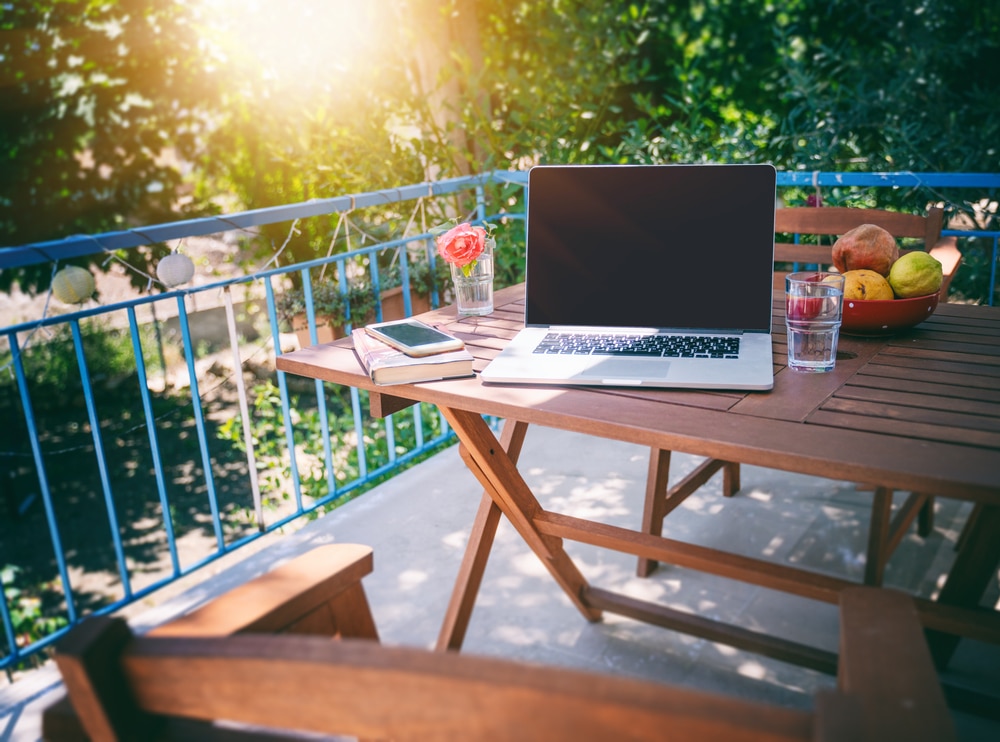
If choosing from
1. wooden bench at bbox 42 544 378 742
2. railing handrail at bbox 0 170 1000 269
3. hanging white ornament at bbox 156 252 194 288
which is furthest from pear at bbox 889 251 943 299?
hanging white ornament at bbox 156 252 194 288

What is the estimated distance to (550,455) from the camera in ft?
11.3

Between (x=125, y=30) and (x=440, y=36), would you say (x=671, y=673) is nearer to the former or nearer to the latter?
(x=440, y=36)

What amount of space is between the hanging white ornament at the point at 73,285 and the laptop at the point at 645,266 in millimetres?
1498

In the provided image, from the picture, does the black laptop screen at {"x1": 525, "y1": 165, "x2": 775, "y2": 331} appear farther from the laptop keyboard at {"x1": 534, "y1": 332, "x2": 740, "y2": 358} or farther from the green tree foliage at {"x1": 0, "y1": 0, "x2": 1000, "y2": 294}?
the green tree foliage at {"x1": 0, "y1": 0, "x2": 1000, "y2": 294}

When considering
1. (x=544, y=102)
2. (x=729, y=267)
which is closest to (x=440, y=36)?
(x=544, y=102)

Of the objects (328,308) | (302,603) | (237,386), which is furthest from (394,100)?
(302,603)

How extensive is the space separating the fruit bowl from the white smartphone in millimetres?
800

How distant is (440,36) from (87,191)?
2574 mm

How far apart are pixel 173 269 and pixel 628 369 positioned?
1555 mm

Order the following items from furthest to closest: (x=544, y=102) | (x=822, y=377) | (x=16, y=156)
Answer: (x=16, y=156)
(x=544, y=102)
(x=822, y=377)

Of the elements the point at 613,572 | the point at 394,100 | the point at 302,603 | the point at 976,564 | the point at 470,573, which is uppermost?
the point at 394,100

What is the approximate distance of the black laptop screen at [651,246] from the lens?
5.59 ft

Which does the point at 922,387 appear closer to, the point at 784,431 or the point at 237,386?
the point at 784,431

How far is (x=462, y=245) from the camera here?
201 centimetres
